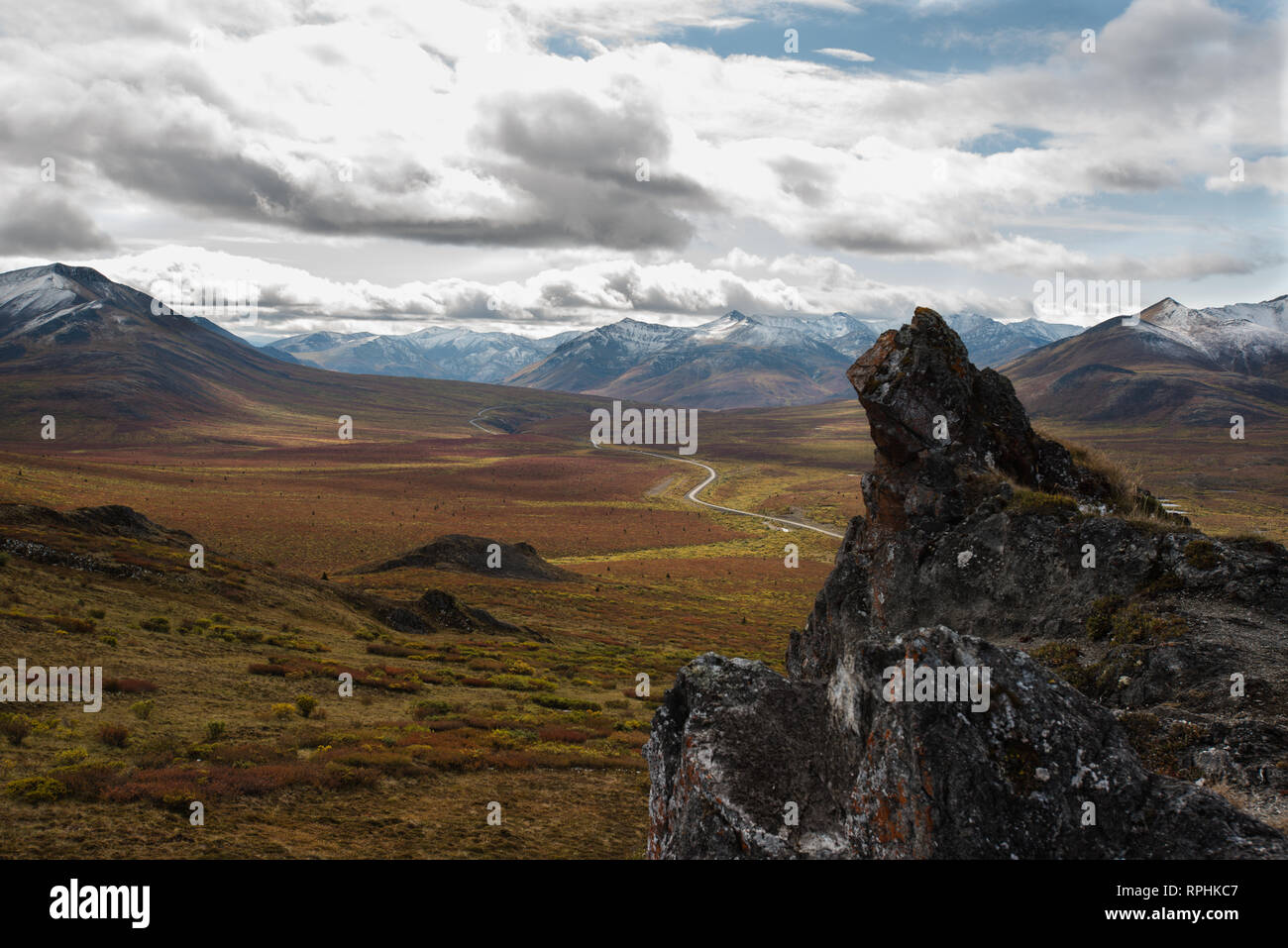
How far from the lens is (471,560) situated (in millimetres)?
73688

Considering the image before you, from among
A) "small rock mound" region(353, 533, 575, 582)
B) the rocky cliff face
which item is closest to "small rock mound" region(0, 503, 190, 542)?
"small rock mound" region(353, 533, 575, 582)

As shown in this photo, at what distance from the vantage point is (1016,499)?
65.9 ft

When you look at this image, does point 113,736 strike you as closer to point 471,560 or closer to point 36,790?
point 36,790

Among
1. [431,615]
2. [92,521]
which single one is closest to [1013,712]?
[431,615]

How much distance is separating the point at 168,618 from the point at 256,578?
37.9 feet

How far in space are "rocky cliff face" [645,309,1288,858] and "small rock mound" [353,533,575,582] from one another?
185 ft

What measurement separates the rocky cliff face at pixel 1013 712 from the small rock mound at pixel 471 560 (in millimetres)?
56248

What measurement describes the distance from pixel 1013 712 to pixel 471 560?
68160 mm

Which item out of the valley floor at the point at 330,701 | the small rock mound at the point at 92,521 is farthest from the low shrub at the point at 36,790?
the small rock mound at the point at 92,521

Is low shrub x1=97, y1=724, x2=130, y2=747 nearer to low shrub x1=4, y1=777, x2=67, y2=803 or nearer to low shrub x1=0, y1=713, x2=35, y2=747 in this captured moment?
low shrub x1=0, y1=713, x2=35, y2=747

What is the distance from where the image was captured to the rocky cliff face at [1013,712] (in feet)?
29.9

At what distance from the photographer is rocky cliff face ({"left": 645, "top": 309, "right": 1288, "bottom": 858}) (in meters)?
9.12
